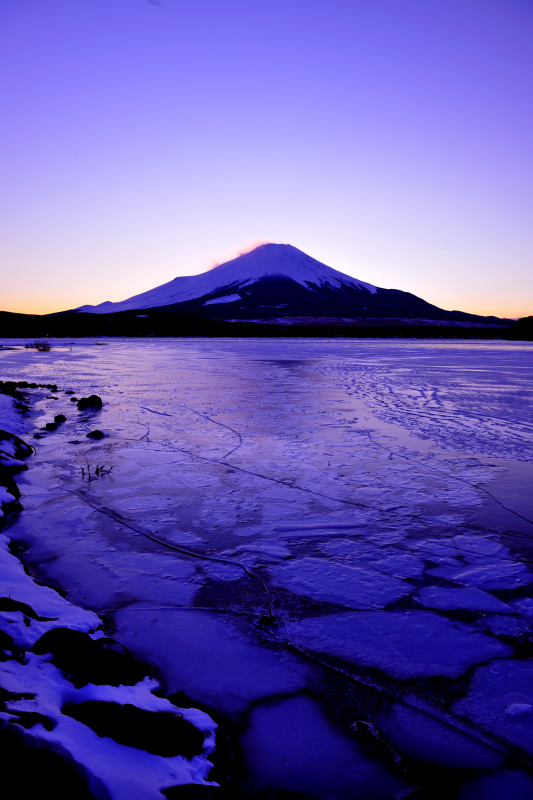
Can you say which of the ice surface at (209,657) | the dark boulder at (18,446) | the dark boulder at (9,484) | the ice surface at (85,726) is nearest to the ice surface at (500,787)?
the ice surface at (209,657)

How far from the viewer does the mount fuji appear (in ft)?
438

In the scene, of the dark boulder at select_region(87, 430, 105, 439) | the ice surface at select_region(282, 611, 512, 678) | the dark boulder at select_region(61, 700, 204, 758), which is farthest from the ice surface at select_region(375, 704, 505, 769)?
the dark boulder at select_region(87, 430, 105, 439)

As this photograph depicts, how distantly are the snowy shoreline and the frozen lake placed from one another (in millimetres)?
245

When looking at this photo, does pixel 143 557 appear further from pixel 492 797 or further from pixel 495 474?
pixel 495 474

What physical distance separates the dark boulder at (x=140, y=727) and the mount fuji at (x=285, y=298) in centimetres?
11928

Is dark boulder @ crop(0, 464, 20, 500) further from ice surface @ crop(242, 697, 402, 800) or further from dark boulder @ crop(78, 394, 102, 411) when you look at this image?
dark boulder @ crop(78, 394, 102, 411)

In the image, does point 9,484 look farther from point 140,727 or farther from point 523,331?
point 523,331

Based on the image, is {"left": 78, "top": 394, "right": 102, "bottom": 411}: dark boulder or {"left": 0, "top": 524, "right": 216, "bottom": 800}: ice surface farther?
{"left": 78, "top": 394, "right": 102, "bottom": 411}: dark boulder

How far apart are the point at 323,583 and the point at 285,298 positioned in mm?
157625

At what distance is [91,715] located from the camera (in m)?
1.94

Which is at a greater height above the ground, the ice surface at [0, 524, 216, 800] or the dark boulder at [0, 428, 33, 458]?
the dark boulder at [0, 428, 33, 458]

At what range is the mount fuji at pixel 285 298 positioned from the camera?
13362cm

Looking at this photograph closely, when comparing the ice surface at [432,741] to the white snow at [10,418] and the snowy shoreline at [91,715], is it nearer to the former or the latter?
the snowy shoreline at [91,715]

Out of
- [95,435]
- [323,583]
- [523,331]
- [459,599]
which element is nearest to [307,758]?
[323,583]
